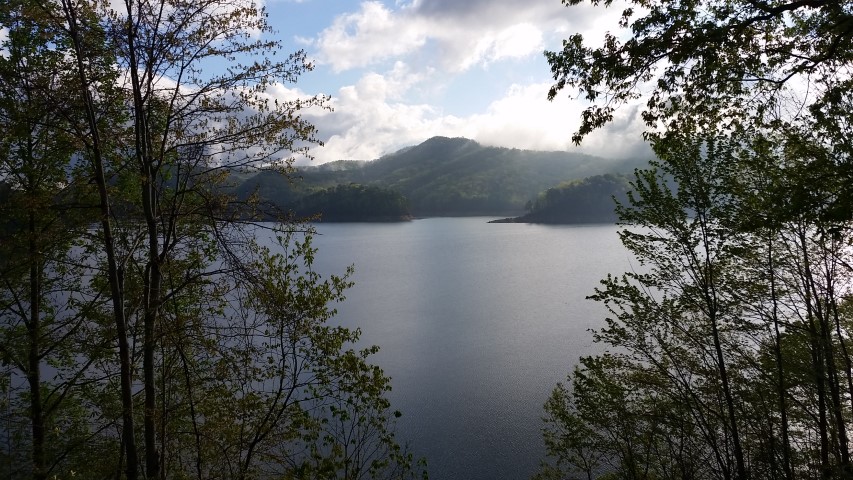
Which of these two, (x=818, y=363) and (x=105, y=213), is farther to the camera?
(x=818, y=363)

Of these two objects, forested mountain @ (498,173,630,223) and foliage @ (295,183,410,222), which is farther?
foliage @ (295,183,410,222)

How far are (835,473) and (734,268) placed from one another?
4397mm

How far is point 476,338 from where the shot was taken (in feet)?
102

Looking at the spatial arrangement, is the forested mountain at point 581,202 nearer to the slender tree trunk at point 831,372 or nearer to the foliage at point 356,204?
the foliage at point 356,204

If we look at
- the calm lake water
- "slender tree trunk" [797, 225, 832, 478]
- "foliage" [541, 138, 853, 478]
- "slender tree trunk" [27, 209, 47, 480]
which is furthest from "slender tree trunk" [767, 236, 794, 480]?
"slender tree trunk" [27, 209, 47, 480]

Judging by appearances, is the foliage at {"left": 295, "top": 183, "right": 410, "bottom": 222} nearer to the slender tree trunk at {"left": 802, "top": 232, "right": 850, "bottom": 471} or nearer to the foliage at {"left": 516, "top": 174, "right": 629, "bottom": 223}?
the foliage at {"left": 516, "top": 174, "right": 629, "bottom": 223}

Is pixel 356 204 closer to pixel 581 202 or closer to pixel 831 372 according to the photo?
pixel 581 202

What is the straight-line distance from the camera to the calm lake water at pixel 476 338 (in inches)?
734

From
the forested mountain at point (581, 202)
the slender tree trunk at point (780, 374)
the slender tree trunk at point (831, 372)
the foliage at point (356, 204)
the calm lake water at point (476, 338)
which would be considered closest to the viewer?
the slender tree trunk at point (831, 372)

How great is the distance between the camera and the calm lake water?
18.6 meters

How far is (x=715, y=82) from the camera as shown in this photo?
22.8ft

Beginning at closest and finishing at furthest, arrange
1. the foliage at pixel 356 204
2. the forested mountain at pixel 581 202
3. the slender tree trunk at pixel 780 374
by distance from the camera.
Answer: the slender tree trunk at pixel 780 374 → the forested mountain at pixel 581 202 → the foliage at pixel 356 204

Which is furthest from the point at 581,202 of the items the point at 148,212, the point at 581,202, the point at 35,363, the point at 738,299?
the point at 148,212

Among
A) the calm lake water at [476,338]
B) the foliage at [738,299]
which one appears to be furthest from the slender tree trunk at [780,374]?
the calm lake water at [476,338]
